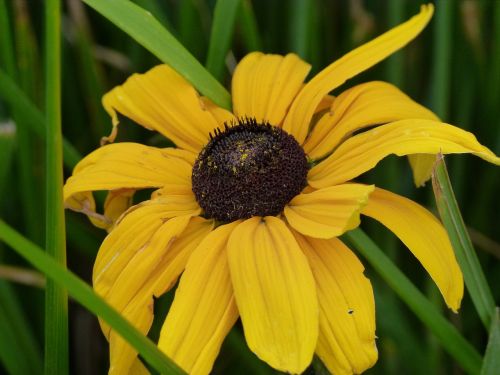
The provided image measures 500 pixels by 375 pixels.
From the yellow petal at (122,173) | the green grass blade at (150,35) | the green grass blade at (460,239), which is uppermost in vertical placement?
the green grass blade at (150,35)

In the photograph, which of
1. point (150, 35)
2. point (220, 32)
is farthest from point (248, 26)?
point (150, 35)

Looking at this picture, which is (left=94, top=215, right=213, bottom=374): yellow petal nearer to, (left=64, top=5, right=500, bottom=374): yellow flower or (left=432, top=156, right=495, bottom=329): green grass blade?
(left=64, top=5, right=500, bottom=374): yellow flower

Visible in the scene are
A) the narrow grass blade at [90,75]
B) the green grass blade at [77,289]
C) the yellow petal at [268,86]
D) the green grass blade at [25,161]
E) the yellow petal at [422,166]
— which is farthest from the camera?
the narrow grass blade at [90,75]

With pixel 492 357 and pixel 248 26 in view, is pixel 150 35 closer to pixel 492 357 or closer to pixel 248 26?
pixel 248 26

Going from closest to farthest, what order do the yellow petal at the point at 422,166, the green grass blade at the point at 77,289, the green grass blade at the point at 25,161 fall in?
the green grass blade at the point at 77,289 < the yellow petal at the point at 422,166 < the green grass blade at the point at 25,161

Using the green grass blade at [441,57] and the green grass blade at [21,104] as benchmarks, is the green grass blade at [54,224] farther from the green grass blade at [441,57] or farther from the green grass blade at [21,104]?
the green grass blade at [441,57]

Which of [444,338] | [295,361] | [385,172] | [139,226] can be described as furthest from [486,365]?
[385,172]

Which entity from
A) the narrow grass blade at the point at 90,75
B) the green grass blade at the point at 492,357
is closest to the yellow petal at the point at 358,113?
the green grass blade at the point at 492,357
